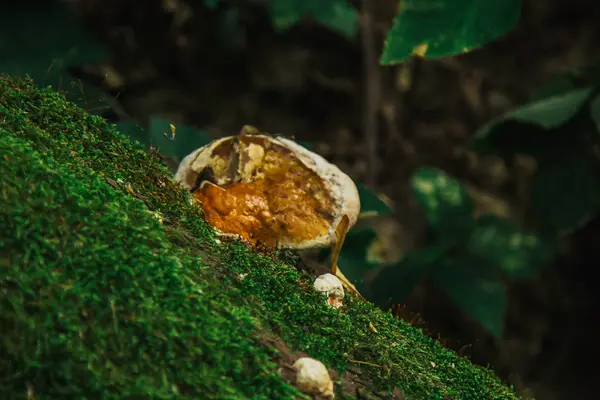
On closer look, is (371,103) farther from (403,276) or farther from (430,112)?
(403,276)

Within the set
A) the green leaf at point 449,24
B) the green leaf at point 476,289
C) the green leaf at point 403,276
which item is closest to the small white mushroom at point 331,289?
the green leaf at point 449,24

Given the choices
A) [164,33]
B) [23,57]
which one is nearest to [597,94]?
[164,33]

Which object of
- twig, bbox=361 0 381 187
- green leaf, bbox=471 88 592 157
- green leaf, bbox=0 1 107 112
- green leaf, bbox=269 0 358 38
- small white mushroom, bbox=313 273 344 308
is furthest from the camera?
twig, bbox=361 0 381 187

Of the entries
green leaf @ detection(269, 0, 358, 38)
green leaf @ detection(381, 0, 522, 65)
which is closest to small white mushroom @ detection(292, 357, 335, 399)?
green leaf @ detection(381, 0, 522, 65)

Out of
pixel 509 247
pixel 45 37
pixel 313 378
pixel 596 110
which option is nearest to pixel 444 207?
pixel 509 247

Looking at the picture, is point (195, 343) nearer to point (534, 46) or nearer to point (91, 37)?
point (91, 37)

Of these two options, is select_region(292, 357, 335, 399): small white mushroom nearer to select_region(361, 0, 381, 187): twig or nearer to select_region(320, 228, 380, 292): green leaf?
select_region(320, 228, 380, 292): green leaf
